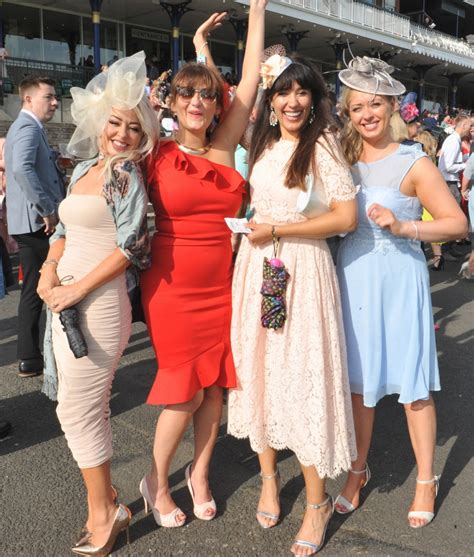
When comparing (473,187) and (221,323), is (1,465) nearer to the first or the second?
(221,323)

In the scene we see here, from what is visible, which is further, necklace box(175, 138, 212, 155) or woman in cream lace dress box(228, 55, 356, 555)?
Answer: necklace box(175, 138, 212, 155)

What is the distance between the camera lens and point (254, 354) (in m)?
2.39

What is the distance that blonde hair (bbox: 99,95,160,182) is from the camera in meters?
2.16

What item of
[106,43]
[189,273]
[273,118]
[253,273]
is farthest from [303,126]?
[106,43]

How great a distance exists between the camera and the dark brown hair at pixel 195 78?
234cm

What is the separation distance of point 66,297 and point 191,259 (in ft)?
1.66

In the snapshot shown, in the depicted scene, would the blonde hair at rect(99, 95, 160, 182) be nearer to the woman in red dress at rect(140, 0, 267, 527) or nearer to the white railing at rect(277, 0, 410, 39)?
the woman in red dress at rect(140, 0, 267, 527)

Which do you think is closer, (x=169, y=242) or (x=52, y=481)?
(x=169, y=242)

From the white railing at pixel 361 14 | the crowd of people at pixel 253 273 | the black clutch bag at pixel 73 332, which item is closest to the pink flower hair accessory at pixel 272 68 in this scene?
the crowd of people at pixel 253 273

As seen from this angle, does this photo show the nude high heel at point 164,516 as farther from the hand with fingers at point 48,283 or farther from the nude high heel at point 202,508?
the hand with fingers at point 48,283

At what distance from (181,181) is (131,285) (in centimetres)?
47

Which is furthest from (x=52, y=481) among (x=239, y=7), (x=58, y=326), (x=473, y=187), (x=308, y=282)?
(x=239, y=7)

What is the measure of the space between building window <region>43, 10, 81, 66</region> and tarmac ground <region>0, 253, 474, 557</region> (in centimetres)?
1596

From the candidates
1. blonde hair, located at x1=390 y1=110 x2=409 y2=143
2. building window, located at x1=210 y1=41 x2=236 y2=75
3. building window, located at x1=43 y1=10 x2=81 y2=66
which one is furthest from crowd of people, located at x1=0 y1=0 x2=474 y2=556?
building window, located at x1=210 y1=41 x2=236 y2=75
